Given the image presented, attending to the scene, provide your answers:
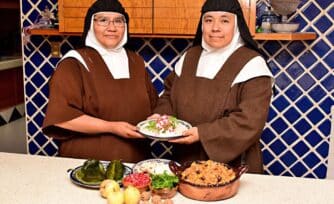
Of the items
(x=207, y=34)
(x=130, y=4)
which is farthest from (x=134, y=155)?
(x=130, y=4)

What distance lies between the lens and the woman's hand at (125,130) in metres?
1.74

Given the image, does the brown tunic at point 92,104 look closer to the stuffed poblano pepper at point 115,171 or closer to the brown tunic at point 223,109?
the brown tunic at point 223,109

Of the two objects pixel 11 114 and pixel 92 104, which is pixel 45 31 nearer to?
pixel 11 114

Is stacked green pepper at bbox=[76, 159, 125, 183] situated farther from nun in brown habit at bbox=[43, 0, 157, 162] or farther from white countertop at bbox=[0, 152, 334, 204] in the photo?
nun in brown habit at bbox=[43, 0, 157, 162]

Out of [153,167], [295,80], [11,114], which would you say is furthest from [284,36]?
[11,114]

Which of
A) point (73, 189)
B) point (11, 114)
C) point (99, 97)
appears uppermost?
point (99, 97)

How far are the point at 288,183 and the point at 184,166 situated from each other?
1.18 ft

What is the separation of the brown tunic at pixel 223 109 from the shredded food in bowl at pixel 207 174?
0.28 meters

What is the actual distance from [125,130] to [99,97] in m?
0.19

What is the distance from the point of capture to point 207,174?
1291mm

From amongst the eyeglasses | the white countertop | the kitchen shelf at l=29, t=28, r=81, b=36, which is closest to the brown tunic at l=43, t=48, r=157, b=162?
the eyeglasses

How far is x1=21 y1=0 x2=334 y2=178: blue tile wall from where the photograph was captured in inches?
93.0

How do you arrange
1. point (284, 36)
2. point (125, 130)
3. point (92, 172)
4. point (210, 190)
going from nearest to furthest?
point (210, 190)
point (92, 172)
point (125, 130)
point (284, 36)

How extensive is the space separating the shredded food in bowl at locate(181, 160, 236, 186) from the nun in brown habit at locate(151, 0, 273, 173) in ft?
0.93
